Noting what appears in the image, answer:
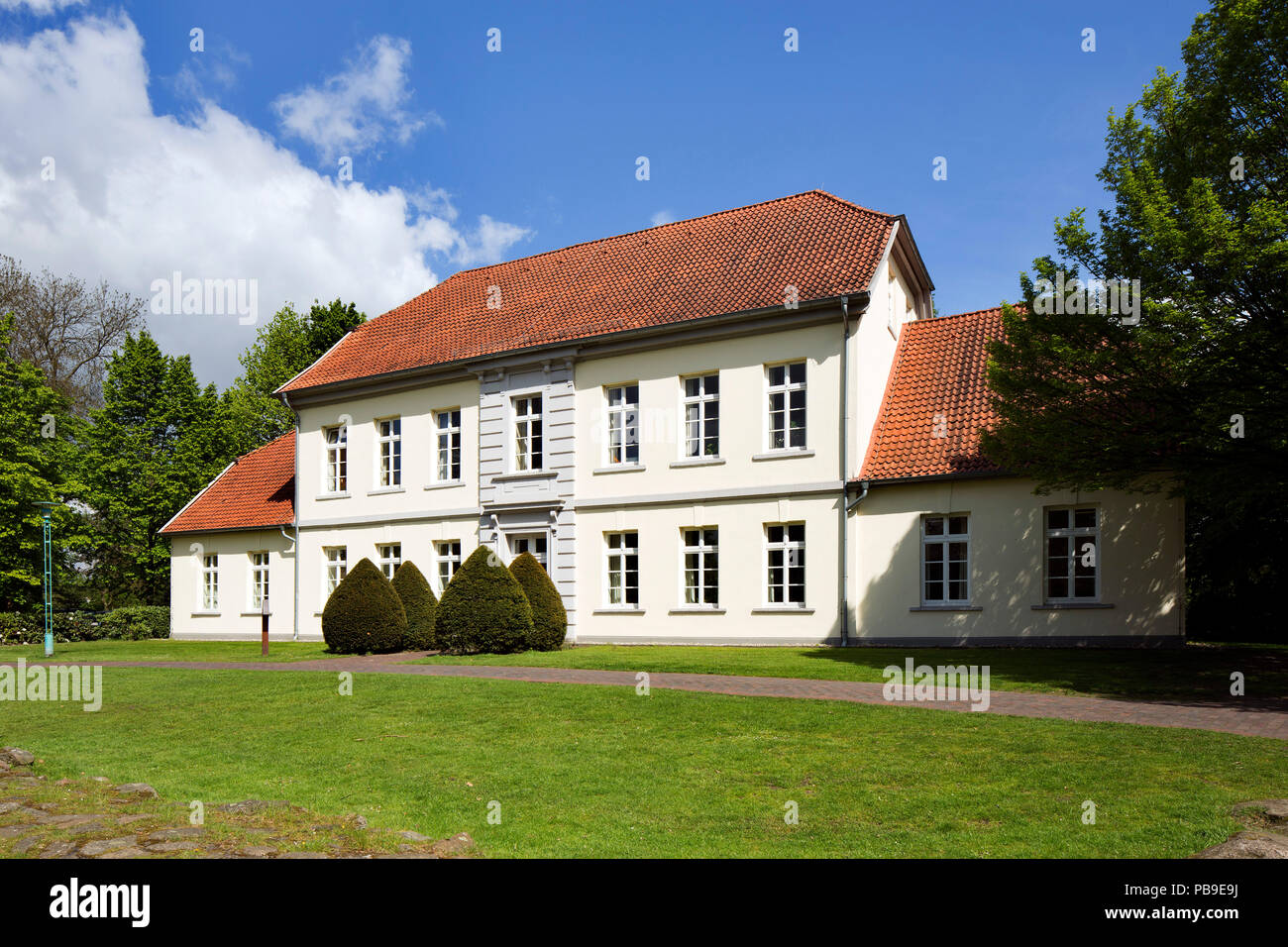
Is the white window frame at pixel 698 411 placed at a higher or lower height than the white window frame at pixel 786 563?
higher

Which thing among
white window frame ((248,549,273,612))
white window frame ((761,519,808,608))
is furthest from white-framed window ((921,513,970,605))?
white window frame ((248,549,273,612))

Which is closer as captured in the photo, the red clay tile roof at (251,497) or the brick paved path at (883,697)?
the brick paved path at (883,697)

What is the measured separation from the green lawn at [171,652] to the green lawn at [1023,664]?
6.11 m

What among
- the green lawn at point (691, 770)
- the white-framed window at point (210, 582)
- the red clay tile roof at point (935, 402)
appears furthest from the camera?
the white-framed window at point (210, 582)

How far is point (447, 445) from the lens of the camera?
29.5 m

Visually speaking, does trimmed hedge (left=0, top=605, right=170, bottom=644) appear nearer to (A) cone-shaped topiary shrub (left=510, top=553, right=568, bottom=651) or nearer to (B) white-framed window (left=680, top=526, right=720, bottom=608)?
(A) cone-shaped topiary shrub (left=510, top=553, right=568, bottom=651)

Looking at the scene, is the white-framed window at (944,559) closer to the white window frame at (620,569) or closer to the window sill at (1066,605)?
the window sill at (1066,605)

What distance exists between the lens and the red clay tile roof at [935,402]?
22.1 m

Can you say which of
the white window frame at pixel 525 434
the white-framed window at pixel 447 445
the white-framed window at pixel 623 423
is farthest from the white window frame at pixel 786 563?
the white-framed window at pixel 447 445

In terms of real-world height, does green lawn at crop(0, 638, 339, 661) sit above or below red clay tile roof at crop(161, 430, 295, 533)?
below

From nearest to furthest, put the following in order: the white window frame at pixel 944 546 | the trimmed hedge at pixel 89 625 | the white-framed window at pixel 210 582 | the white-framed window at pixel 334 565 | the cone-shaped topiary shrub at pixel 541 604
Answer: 1. the white window frame at pixel 944 546
2. the cone-shaped topiary shrub at pixel 541 604
3. the white-framed window at pixel 334 565
4. the trimmed hedge at pixel 89 625
5. the white-framed window at pixel 210 582

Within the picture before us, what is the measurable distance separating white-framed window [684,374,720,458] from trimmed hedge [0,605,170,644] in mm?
22948

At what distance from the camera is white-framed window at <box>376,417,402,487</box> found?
3053 cm
